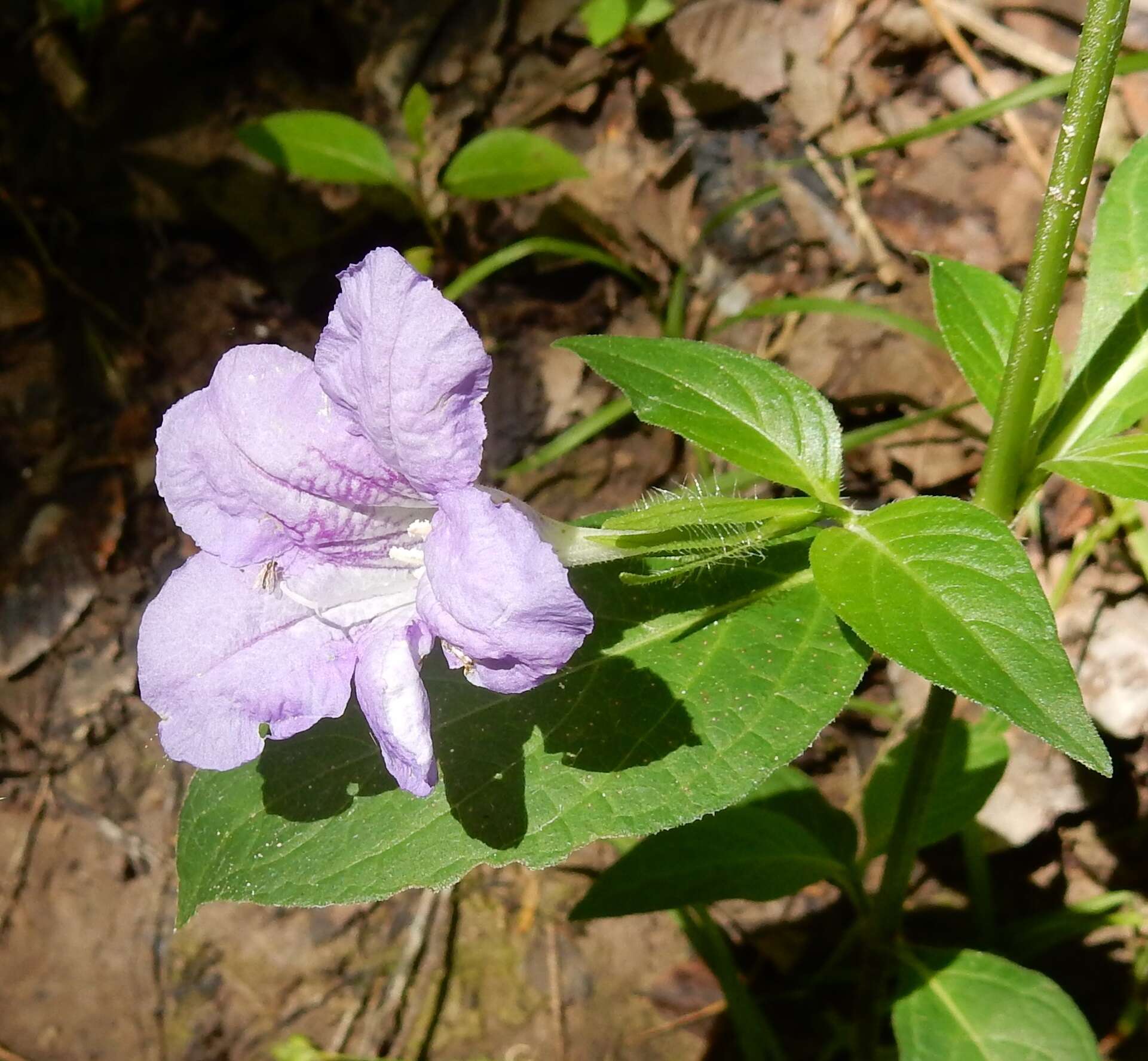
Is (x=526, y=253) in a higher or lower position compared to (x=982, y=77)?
lower

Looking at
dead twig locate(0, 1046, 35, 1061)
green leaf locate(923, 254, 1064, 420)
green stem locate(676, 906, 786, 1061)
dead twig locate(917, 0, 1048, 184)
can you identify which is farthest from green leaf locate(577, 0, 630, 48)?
dead twig locate(0, 1046, 35, 1061)

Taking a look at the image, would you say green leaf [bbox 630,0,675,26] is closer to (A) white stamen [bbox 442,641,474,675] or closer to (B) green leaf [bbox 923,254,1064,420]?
(B) green leaf [bbox 923,254,1064,420]

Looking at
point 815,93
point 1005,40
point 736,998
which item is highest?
point 1005,40

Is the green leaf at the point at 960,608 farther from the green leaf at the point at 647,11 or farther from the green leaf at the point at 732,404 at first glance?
the green leaf at the point at 647,11

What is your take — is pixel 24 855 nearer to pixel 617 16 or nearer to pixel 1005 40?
pixel 617 16

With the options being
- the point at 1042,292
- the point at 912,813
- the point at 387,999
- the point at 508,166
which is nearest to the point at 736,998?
the point at 912,813

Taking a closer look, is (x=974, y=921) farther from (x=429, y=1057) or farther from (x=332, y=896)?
(x=332, y=896)
